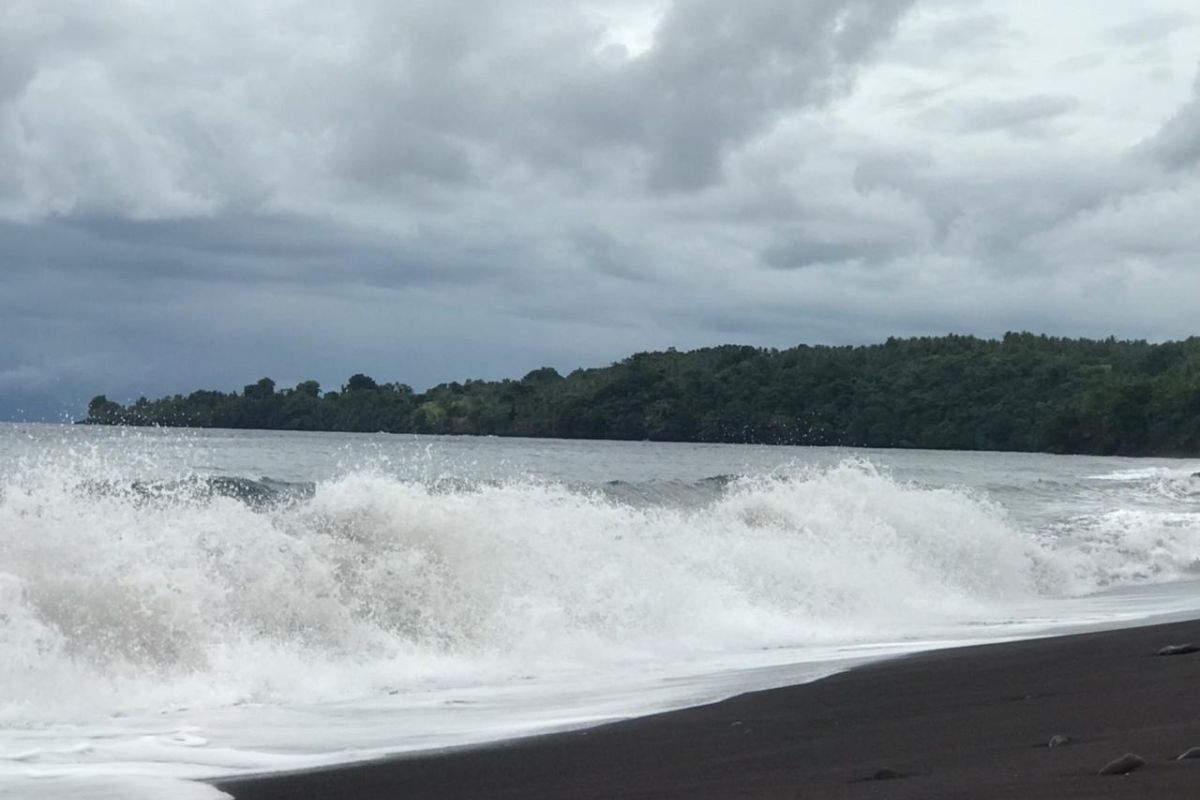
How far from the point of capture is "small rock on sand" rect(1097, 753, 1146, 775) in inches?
196

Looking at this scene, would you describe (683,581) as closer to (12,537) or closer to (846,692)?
(846,692)

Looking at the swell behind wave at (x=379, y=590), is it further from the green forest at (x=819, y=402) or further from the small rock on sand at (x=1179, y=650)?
the green forest at (x=819, y=402)

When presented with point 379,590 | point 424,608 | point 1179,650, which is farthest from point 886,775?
point 379,590

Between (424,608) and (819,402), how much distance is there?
9141cm

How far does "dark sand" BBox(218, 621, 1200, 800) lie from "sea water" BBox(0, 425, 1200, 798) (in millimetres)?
583

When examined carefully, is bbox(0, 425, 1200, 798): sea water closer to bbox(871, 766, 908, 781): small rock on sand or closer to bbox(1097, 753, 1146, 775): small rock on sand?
bbox(871, 766, 908, 781): small rock on sand

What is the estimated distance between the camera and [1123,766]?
16.4ft

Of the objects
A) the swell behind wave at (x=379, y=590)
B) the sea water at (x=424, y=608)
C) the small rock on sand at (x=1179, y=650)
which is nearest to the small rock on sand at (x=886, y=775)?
the sea water at (x=424, y=608)

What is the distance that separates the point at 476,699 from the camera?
945cm

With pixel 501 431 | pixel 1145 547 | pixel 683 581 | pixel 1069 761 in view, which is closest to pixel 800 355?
pixel 501 431

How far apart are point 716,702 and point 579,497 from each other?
8577 mm

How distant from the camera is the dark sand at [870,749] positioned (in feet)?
17.4

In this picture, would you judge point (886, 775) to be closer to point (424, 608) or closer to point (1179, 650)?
point (1179, 650)

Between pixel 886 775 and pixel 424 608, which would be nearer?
pixel 886 775
